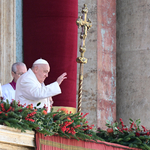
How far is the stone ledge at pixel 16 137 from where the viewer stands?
13.3ft

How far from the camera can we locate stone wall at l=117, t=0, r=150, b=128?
9.72m

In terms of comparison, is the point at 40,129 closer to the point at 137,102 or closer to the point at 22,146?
the point at 22,146

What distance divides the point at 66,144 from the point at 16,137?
0.65 m

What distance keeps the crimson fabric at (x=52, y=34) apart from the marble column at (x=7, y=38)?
2.11 ft

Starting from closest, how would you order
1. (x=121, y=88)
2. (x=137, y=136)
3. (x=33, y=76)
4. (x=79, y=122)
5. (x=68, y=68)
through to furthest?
1. (x=79, y=122)
2. (x=137, y=136)
3. (x=33, y=76)
4. (x=68, y=68)
5. (x=121, y=88)

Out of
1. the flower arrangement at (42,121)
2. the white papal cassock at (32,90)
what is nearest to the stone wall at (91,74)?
the white papal cassock at (32,90)

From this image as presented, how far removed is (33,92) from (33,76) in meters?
0.33

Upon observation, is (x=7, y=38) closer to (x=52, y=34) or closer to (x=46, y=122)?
(x=52, y=34)

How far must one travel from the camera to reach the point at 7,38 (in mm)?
8516

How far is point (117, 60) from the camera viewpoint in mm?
10281

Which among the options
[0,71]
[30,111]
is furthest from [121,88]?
[30,111]

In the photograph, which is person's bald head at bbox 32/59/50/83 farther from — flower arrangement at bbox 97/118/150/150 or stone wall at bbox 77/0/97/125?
stone wall at bbox 77/0/97/125

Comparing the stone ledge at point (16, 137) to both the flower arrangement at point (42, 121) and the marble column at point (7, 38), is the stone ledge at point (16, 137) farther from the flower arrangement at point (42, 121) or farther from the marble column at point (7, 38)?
the marble column at point (7, 38)

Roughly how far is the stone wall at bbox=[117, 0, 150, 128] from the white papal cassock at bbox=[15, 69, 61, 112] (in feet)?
13.9
